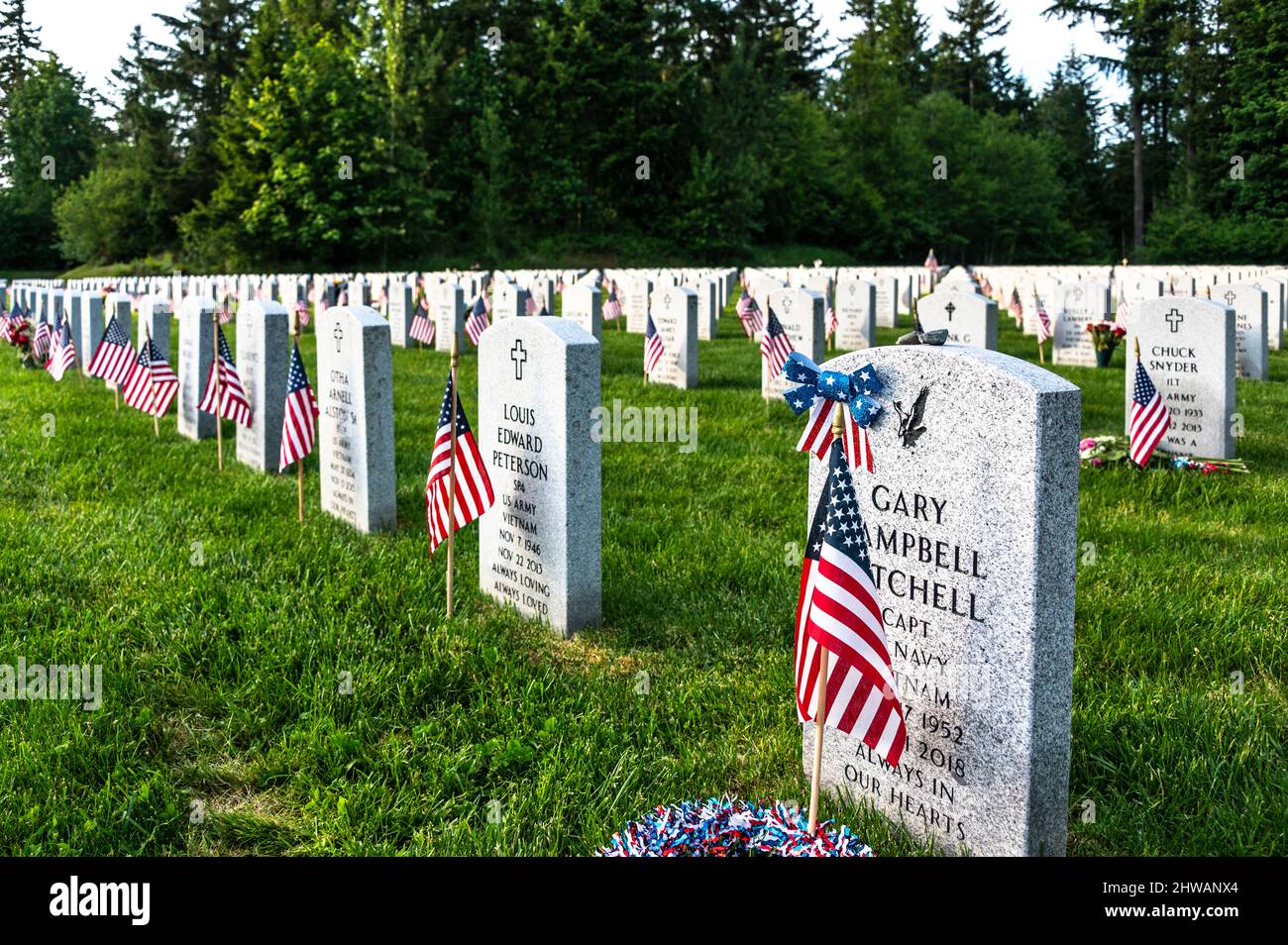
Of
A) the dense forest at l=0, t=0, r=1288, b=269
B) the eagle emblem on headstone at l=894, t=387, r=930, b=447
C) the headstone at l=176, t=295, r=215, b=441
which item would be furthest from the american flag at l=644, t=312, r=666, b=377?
the dense forest at l=0, t=0, r=1288, b=269

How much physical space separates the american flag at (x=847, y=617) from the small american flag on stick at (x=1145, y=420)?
19.4 feet

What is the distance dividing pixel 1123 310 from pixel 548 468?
1443 cm

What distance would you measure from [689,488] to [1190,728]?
4414mm

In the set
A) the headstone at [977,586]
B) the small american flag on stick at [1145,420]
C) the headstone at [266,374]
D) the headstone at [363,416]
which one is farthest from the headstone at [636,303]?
the headstone at [977,586]

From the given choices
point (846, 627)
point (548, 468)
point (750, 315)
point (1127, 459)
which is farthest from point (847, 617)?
point (750, 315)

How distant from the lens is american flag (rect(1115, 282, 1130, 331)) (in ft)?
50.2

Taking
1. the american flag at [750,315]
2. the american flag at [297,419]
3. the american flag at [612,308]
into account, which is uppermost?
the american flag at [612,308]

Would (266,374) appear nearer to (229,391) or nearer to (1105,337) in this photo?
(229,391)

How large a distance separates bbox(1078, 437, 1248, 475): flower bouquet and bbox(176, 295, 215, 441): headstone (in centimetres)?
766

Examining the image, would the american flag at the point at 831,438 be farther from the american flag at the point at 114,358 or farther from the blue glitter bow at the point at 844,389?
the american flag at the point at 114,358

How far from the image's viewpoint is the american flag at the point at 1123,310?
15303mm

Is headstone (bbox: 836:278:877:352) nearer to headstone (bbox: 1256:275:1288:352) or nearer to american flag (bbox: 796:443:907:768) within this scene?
headstone (bbox: 1256:275:1288:352)
